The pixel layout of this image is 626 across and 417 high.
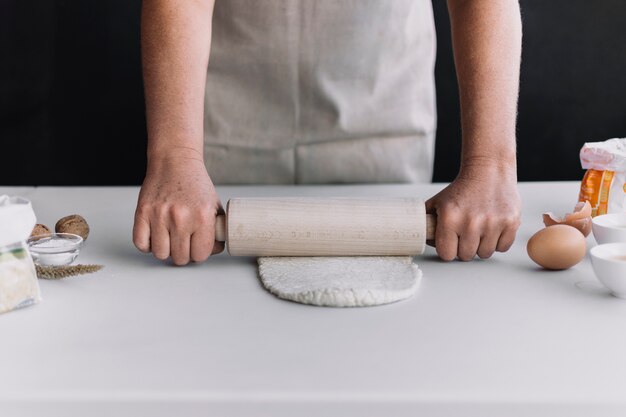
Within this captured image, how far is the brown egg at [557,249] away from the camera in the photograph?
3.44 feet

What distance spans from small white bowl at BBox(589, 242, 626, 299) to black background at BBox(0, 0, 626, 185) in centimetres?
158

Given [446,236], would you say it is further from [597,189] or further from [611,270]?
[597,189]

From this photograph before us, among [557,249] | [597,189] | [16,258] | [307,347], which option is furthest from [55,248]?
[597,189]

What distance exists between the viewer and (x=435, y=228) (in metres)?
1.09

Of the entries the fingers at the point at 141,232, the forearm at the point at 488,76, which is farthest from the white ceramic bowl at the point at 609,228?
the fingers at the point at 141,232

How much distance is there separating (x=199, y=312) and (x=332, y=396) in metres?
0.24

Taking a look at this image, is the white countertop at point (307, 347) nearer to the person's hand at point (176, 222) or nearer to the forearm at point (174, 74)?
the person's hand at point (176, 222)

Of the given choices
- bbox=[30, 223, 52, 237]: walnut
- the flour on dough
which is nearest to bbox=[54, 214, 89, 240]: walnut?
bbox=[30, 223, 52, 237]: walnut

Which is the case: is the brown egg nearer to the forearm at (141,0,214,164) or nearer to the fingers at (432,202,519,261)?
the fingers at (432,202,519,261)

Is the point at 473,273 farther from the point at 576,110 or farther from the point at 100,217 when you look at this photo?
the point at 576,110

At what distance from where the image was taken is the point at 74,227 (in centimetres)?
117

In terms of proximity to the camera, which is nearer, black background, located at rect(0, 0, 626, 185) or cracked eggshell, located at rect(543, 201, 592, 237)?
cracked eggshell, located at rect(543, 201, 592, 237)

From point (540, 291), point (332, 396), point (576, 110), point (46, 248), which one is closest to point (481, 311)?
point (540, 291)

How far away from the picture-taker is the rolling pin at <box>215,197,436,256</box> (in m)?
1.06
